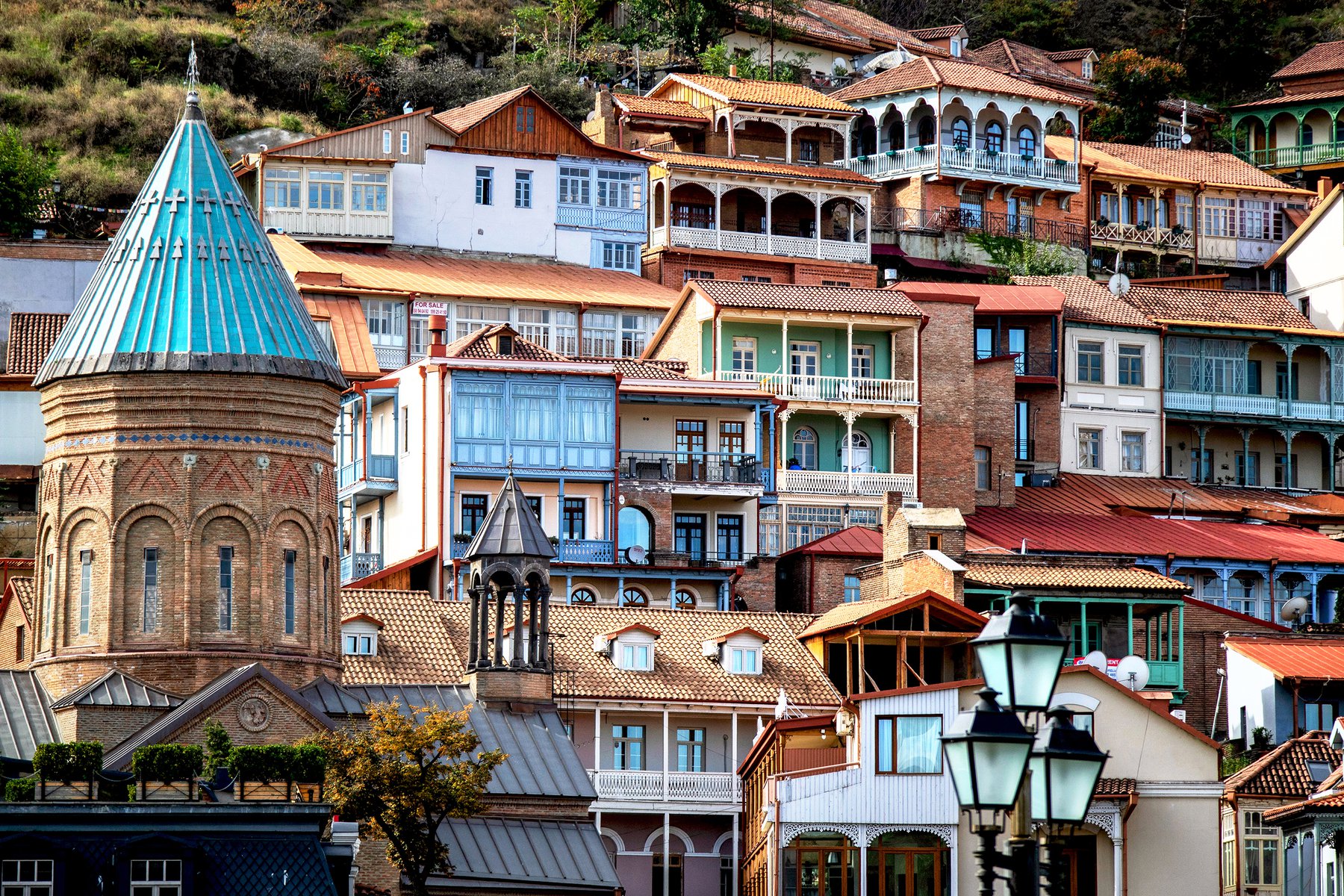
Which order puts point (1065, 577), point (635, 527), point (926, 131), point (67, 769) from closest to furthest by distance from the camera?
point (67, 769), point (1065, 577), point (635, 527), point (926, 131)

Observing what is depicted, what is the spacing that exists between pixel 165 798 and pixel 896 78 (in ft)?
176

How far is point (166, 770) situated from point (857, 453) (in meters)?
33.9

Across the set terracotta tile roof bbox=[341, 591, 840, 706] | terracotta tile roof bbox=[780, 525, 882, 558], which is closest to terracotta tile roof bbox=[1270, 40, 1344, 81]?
terracotta tile roof bbox=[780, 525, 882, 558]

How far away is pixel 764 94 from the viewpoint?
80312 millimetres

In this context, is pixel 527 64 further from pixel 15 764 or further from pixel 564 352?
pixel 15 764

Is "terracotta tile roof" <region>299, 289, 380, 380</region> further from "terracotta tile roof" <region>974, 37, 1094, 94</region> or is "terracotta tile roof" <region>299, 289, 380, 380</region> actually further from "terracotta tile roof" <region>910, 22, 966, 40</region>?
"terracotta tile roof" <region>910, 22, 966, 40</region>

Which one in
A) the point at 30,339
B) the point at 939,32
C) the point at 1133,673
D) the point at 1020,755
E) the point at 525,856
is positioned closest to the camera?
the point at 1020,755

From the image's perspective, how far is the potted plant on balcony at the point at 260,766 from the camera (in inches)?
1368

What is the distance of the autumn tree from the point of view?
37.1 meters

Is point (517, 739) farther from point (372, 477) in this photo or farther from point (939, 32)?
point (939, 32)

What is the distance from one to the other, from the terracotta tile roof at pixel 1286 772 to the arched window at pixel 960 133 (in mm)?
35450

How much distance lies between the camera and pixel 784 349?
65125 mm

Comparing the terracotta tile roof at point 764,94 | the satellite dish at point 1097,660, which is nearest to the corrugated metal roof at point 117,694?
the satellite dish at point 1097,660

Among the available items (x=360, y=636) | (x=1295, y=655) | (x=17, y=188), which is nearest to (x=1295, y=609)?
(x=1295, y=655)
